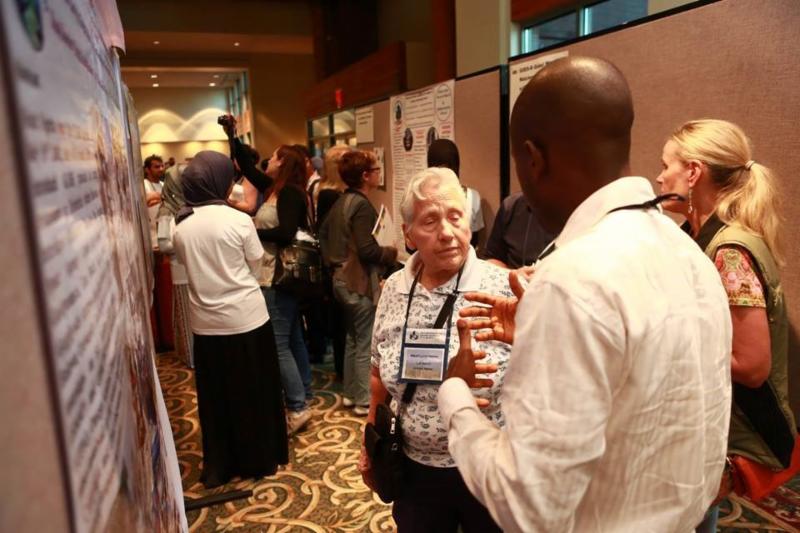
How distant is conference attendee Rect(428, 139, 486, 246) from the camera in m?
2.86

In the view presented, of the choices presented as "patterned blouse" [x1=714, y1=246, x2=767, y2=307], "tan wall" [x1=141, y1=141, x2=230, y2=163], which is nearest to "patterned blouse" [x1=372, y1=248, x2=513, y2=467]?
"patterned blouse" [x1=714, y1=246, x2=767, y2=307]

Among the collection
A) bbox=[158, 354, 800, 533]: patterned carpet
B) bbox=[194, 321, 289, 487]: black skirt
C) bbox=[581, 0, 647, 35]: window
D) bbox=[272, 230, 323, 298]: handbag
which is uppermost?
bbox=[581, 0, 647, 35]: window

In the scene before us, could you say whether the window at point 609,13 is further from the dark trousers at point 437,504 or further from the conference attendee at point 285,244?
the dark trousers at point 437,504

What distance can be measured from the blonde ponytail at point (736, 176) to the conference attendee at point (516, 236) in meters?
0.71

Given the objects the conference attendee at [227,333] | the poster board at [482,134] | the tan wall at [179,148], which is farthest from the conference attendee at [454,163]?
the tan wall at [179,148]

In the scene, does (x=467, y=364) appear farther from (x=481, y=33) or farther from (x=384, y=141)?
(x=481, y=33)

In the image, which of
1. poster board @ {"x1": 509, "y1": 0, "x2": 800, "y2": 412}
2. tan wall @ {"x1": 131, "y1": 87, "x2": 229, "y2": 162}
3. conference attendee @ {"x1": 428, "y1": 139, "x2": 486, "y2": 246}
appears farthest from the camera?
tan wall @ {"x1": 131, "y1": 87, "x2": 229, "y2": 162}

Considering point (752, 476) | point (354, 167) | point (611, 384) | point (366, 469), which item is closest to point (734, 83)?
point (752, 476)

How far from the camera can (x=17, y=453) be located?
0.22 meters

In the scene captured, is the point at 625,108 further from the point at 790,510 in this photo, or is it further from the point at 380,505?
the point at 790,510

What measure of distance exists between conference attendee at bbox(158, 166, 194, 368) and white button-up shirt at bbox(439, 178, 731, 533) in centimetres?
287

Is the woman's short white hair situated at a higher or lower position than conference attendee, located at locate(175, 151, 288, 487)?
higher

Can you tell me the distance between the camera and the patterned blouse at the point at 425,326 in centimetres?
149

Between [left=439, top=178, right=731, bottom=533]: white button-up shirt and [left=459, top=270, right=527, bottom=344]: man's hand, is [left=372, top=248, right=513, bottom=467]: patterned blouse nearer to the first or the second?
[left=459, top=270, right=527, bottom=344]: man's hand
